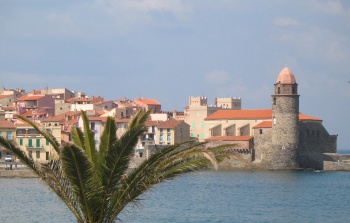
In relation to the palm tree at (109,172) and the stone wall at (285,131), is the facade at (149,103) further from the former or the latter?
the palm tree at (109,172)

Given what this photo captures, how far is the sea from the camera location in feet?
119

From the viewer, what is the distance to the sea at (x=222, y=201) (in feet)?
119

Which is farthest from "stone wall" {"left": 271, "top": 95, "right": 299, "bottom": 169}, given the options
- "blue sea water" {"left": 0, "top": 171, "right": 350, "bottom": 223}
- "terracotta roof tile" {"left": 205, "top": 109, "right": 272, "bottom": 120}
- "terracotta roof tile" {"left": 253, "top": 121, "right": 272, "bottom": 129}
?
"terracotta roof tile" {"left": 205, "top": 109, "right": 272, "bottom": 120}

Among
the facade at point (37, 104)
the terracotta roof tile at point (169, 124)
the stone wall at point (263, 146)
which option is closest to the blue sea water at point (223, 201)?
the stone wall at point (263, 146)

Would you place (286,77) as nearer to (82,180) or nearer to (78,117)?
(78,117)

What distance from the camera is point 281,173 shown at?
239 ft

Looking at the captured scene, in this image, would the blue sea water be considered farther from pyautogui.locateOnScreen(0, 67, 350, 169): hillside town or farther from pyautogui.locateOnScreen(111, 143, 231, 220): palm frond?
pyautogui.locateOnScreen(111, 143, 231, 220): palm frond

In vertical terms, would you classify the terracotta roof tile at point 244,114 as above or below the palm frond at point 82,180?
above

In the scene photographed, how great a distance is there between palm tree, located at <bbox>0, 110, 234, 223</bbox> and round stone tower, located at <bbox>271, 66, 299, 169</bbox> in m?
59.5

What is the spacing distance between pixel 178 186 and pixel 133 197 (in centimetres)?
4465

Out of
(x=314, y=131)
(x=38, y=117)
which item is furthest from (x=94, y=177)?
(x=38, y=117)

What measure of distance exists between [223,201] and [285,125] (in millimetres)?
29694

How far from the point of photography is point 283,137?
75312mm

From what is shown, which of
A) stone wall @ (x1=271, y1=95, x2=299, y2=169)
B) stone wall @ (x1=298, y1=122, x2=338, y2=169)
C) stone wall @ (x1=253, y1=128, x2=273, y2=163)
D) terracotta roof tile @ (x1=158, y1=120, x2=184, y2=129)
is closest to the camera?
stone wall @ (x1=271, y1=95, x2=299, y2=169)
